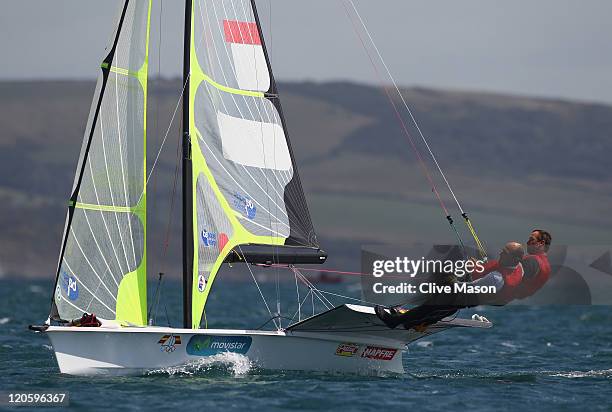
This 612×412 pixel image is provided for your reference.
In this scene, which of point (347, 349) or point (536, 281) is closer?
point (536, 281)

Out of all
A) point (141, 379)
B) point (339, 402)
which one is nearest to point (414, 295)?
point (339, 402)

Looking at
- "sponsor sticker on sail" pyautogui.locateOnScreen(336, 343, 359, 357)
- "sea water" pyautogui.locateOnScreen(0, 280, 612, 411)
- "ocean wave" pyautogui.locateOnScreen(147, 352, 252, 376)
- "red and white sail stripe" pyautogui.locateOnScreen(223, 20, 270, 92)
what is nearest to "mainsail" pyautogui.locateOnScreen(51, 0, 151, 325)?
"sea water" pyautogui.locateOnScreen(0, 280, 612, 411)

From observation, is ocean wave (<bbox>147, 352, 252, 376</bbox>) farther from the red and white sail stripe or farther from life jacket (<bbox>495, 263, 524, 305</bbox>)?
the red and white sail stripe

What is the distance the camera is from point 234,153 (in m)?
21.9

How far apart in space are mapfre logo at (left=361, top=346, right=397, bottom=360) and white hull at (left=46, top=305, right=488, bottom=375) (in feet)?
1.28

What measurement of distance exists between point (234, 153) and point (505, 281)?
205 inches

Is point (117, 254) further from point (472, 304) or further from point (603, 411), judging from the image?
point (603, 411)

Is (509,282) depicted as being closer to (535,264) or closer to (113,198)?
(535,264)

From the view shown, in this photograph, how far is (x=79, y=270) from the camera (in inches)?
828

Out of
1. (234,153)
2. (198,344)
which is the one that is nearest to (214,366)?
(198,344)

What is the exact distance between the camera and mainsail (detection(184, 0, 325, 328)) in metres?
21.3

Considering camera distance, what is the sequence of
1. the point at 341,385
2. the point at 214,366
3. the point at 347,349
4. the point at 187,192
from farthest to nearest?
the point at 187,192 → the point at 347,349 → the point at 214,366 → the point at 341,385

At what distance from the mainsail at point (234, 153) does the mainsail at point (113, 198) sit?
2.92 ft

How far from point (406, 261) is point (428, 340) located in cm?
1180
